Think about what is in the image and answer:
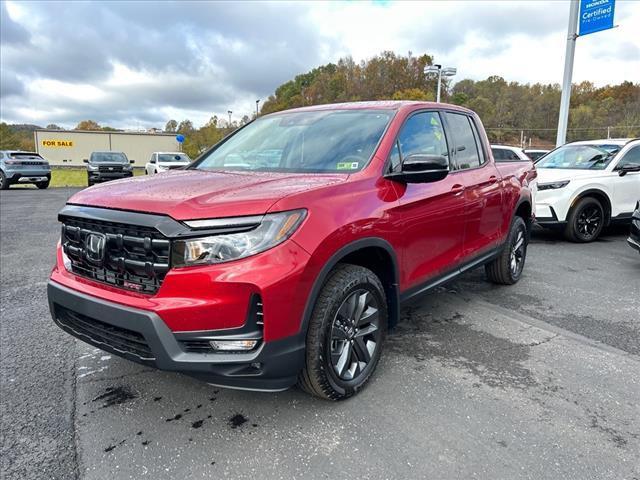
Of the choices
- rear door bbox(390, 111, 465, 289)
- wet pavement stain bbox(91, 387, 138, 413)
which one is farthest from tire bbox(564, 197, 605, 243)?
wet pavement stain bbox(91, 387, 138, 413)

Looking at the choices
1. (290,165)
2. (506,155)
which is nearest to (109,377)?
(290,165)

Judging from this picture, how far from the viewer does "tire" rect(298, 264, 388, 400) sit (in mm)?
2438

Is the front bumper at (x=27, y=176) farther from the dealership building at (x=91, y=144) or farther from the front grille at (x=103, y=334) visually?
the dealership building at (x=91, y=144)

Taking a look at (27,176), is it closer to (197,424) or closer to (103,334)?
(103,334)

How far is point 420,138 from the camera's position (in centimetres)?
347

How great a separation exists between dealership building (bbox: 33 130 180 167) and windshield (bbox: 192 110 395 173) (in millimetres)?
47022

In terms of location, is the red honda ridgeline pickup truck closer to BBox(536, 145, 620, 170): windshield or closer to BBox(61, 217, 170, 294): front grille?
BBox(61, 217, 170, 294): front grille

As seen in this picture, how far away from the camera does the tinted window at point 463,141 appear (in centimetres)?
401

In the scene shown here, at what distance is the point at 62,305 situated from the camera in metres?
2.60

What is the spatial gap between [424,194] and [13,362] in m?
3.14

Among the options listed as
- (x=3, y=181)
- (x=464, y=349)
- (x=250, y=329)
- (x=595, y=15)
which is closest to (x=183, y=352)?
(x=250, y=329)

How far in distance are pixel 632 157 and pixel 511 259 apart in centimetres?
453

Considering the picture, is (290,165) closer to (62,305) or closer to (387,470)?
(62,305)

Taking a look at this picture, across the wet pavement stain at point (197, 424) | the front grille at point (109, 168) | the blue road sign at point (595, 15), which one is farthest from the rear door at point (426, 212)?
the front grille at point (109, 168)
